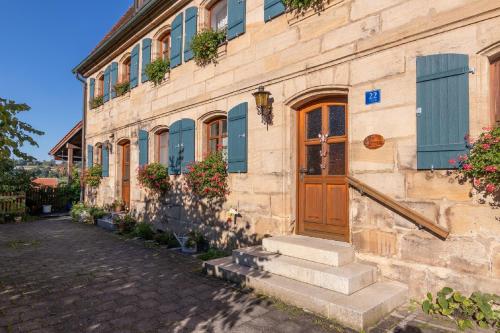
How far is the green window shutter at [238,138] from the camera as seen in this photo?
636cm

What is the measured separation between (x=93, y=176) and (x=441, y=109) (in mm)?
11484

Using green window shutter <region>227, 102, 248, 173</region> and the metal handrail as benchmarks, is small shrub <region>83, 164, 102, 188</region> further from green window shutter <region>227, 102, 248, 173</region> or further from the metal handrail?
the metal handrail

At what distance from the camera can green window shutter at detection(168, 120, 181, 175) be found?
8.12 metres

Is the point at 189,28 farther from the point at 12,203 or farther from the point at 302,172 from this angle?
the point at 12,203

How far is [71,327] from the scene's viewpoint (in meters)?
3.47

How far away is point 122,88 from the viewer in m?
10.8

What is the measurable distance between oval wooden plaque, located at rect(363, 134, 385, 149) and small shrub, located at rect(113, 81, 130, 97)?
27.4 feet

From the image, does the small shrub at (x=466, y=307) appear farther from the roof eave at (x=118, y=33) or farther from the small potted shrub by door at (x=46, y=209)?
the small potted shrub by door at (x=46, y=209)

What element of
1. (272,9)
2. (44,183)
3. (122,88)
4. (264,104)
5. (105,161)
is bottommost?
(44,183)

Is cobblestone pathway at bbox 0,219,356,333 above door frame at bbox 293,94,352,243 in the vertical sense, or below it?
below

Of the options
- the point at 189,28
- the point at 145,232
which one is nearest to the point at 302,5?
the point at 189,28

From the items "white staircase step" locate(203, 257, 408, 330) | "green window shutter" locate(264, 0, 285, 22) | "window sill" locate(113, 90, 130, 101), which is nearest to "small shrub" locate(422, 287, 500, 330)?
"white staircase step" locate(203, 257, 408, 330)

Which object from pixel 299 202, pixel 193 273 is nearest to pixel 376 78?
pixel 299 202

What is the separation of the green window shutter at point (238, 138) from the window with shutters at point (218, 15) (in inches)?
81.9
